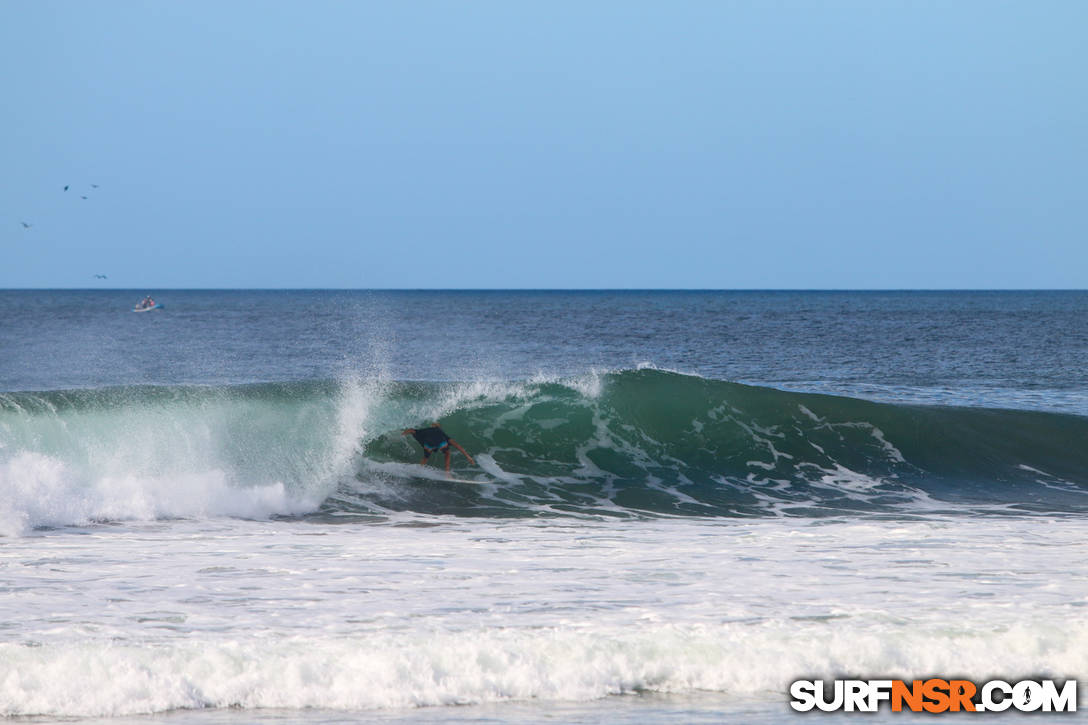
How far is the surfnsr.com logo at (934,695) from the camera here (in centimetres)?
643

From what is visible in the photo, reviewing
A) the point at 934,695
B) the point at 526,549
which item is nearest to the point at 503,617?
the point at 526,549

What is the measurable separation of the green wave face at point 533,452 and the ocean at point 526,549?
69mm

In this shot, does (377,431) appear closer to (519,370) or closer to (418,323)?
(519,370)

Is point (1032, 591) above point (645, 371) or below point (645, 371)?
below

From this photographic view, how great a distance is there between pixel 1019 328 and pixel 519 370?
42071 millimetres

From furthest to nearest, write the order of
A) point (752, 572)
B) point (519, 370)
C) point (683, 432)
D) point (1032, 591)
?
1. point (519, 370)
2. point (683, 432)
3. point (752, 572)
4. point (1032, 591)

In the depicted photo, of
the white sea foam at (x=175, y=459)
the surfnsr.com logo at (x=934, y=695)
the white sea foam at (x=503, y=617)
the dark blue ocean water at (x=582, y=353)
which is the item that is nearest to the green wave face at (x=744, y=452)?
the white sea foam at (x=175, y=459)

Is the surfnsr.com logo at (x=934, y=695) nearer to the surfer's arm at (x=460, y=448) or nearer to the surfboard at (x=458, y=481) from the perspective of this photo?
the surfboard at (x=458, y=481)

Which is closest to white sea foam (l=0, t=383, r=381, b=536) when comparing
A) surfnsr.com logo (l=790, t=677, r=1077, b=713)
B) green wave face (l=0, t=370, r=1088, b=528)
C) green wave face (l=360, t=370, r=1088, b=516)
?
green wave face (l=0, t=370, r=1088, b=528)

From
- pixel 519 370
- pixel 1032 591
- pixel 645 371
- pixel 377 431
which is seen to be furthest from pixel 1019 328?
pixel 1032 591

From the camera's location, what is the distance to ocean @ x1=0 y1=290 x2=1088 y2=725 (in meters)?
6.53

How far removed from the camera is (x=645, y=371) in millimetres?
21609

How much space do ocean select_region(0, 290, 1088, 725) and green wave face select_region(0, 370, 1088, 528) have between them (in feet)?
0.23

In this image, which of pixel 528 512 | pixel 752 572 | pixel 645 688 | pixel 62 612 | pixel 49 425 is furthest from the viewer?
pixel 49 425
